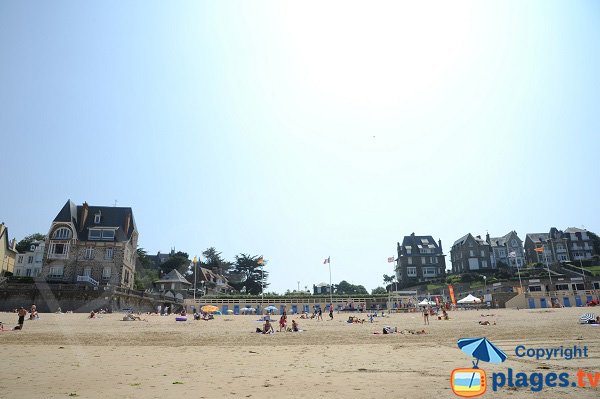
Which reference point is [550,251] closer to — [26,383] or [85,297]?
[85,297]

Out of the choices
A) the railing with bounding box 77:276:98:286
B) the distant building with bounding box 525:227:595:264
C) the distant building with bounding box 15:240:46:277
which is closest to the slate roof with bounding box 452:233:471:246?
the distant building with bounding box 525:227:595:264

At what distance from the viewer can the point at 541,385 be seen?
31.6 ft

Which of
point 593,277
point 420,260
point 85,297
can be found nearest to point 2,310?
point 85,297

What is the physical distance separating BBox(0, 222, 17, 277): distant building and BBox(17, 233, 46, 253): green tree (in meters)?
5.92

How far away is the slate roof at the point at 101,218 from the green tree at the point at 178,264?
89.7ft

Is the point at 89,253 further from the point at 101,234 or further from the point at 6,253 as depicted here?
the point at 6,253

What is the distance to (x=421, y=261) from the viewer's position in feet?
323

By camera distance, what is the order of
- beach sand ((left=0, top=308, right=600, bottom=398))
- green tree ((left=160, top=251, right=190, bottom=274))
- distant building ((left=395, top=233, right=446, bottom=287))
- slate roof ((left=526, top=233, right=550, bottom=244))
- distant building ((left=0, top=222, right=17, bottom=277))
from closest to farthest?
beach sand ((left=0, top=308, right=600, bottom=398)), distant building ((left=0, top=222, right=17, bottom=277)), green tree ((left=160, top=251, right=190, bottom=274)), slate roof ((left=526, top=233, right=550, bottom=244)), distant building ((left=395, top=233, right=446, bottom=287))

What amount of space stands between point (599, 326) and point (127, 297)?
169ft

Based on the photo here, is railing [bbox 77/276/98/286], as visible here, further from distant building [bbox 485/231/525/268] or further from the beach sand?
distant building [bbox 485/231/525/268]

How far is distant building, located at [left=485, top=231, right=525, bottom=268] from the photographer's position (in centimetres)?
9812

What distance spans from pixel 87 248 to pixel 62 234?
13.3 feet

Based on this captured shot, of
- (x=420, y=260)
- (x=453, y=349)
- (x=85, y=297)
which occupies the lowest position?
(x=453, y=349)

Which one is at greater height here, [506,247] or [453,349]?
[506,247]
